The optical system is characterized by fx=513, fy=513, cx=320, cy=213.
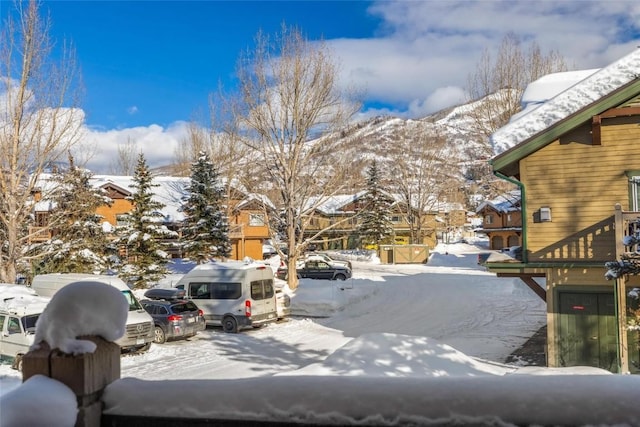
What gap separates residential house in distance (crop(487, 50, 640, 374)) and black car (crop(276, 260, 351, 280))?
18.8 m

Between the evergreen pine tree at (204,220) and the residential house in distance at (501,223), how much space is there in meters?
28.2

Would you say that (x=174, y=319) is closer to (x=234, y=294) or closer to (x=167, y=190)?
(x=234, y=294)

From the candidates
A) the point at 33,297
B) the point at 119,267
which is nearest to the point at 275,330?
the point at 33,297

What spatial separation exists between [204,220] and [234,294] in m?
18.3

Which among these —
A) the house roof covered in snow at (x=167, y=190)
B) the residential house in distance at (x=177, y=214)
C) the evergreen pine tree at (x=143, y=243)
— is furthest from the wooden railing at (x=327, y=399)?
the residential house in distance at (x=177, y=214)

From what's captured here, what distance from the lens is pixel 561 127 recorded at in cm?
1378

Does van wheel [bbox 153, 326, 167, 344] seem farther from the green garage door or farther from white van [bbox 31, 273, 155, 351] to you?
the green garage door

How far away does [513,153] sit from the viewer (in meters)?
14.4

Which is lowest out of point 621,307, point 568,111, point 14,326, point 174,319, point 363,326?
point 363,326

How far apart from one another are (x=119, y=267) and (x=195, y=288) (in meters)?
12.6

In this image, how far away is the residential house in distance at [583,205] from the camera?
13414mm

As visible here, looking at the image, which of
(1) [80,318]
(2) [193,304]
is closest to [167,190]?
A: (2) [193,304]

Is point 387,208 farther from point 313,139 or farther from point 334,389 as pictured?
point 334,389

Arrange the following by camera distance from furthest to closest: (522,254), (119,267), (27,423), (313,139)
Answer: (119,267) < (313,139) < (522,254) < (27,423)
